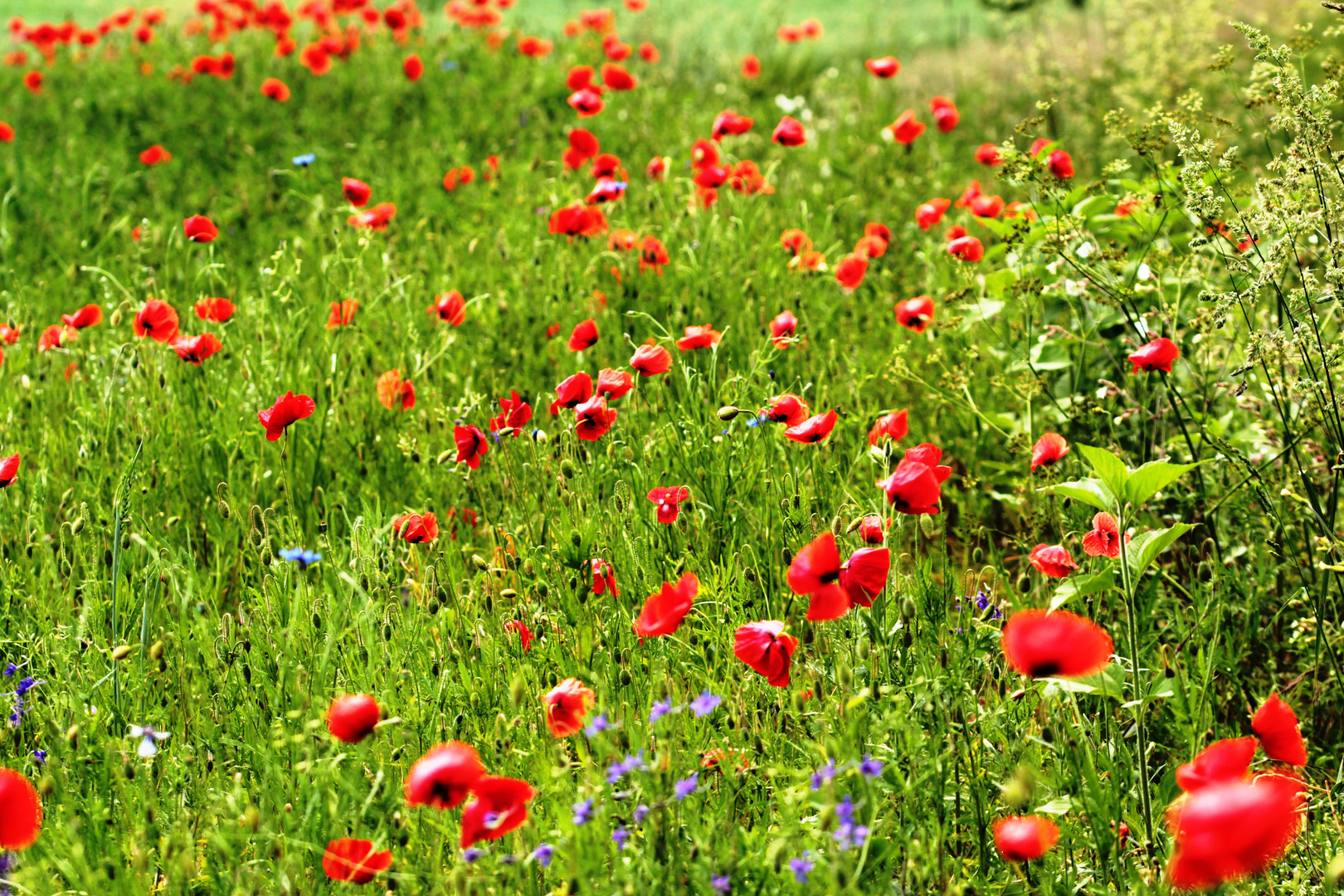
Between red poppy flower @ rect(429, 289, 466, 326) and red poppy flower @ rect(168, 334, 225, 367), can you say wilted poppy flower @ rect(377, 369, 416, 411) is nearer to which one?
red poppy flower @ rect(429, 289, 466, 326)

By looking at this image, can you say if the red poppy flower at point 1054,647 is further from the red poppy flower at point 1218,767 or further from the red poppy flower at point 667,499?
the red poppy flower at point 667,499

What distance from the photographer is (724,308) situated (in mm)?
3275

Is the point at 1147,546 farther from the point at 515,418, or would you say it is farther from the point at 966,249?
the point at 515,418

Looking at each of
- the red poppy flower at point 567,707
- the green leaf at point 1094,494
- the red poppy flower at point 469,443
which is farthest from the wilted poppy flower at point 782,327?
the red poppy flower at point 567,707

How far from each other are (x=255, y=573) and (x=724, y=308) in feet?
5.18

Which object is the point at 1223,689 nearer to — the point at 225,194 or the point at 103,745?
the point at 103,745

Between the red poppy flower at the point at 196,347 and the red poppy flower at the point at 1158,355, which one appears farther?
the red poppy flower at the point at 196,347

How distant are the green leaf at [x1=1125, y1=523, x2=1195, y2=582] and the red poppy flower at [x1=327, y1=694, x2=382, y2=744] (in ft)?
3.57

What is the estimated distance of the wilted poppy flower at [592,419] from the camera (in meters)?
1.98

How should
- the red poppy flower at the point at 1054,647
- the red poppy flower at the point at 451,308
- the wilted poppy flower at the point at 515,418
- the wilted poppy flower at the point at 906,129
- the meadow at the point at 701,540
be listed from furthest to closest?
1. the wilted poppy flower at the point at 906,129
2. the red poppy flower at the point at 451,308
3. the wilted poppy flower at the point at 515,418
4. the meadow at the point at 701,540
5. the red poppy flower at the point at 1054,647

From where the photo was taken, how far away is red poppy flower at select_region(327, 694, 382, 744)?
4.34ft

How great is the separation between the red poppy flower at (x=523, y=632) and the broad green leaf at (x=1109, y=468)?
3.08 ft

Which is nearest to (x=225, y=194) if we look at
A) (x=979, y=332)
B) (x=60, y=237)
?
(x=60, y=237)

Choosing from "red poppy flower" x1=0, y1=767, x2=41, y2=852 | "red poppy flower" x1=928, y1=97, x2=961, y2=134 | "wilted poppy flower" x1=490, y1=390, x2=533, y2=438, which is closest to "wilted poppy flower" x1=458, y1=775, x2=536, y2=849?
"red poppy flower" x1=0, y1=767, x2=41, y2=852
